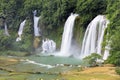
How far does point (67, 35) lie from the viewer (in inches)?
1769

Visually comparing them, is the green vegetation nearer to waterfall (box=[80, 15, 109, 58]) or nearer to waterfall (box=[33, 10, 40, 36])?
waterfall (box=[80, 15, 109, 58])

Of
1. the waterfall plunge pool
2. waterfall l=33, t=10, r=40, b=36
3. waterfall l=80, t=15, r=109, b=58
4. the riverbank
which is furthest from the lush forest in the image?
the waterfall plunge pool

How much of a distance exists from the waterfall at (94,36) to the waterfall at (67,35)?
3398mm

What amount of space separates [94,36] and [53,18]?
974 centimetres

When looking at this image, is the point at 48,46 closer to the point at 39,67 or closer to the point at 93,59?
the point at 39,67

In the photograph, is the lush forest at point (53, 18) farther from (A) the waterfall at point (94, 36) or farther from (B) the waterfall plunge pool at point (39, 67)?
(B) the waterfall plunge pool at point (39, 67)

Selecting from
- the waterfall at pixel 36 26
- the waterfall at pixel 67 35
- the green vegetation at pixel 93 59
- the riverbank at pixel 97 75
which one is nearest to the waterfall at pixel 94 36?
the waterfall at pixel 67 35

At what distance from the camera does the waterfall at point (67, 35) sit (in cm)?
4431

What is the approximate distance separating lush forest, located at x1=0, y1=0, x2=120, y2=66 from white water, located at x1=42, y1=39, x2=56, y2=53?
0.65 m

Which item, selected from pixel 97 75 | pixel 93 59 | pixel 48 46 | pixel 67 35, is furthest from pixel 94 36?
pixel 97 75

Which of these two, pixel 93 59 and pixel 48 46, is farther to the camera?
pixel 48 46

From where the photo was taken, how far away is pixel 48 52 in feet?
152

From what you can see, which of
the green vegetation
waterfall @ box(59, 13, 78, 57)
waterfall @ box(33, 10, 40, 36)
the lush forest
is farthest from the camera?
waterfall @ box(33, 10, 40, 36)

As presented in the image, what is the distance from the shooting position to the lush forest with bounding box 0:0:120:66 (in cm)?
3622
